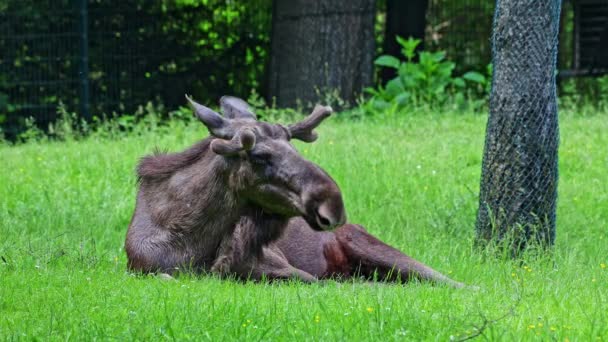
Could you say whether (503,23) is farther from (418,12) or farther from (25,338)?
(418,12)

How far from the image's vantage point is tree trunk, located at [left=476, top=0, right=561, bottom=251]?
9367mm

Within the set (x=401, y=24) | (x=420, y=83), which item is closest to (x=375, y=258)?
(x=420, y=83)

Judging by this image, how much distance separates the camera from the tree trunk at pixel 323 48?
16.5m

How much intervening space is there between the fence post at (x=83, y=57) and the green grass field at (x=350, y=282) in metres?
1.84

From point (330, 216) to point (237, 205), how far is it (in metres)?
0.94

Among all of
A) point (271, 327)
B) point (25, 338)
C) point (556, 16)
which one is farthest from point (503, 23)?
point (25, 338)

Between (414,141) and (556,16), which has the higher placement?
(556,16)

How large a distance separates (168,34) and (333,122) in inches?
→ 146

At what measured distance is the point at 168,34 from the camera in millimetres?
18203

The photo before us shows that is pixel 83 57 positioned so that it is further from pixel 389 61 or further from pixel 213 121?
pixel 213 121

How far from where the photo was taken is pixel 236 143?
7.72 m

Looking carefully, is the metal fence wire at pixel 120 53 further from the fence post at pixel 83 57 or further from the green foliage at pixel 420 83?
the green foliage at pixel 420 83

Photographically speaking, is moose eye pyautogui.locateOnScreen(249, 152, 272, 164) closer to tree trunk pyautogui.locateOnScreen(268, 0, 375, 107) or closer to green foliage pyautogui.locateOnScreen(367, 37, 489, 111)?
tree trunk pyautogui.locateOnScreen(268, 0, 375, 107)

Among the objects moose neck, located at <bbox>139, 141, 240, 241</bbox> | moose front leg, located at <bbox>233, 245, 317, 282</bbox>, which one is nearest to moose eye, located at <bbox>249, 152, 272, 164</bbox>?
moose neck, located at <bbox>139, 141, 240, 241</bbox>
